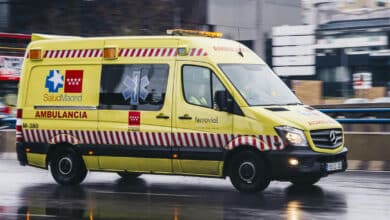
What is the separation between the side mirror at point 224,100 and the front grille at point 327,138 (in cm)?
A: 119

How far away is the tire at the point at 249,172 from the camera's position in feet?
37.9

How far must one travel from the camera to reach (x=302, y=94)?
4000 centimetres

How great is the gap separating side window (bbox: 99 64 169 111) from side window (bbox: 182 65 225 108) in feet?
1.13

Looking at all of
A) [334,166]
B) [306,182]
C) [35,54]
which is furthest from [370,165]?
[35,54]

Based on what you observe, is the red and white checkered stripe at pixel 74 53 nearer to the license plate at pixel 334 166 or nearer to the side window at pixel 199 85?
the side window at pixel 199 85

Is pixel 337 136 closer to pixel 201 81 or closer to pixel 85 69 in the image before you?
pixel 201 81

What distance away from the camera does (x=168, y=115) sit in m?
12.2

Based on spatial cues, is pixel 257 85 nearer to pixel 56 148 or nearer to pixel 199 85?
pixel 199 85

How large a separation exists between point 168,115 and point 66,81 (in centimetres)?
200

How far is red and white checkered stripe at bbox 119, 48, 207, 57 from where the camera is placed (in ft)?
39.7

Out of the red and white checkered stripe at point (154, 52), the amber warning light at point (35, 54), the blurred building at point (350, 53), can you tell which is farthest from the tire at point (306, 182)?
the blurred building at point (350, 53)

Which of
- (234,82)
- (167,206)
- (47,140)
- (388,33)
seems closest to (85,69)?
(47,140)

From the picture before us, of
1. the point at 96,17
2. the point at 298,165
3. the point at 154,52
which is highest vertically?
the point at 96,17

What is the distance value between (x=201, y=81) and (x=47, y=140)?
2.90 metres
